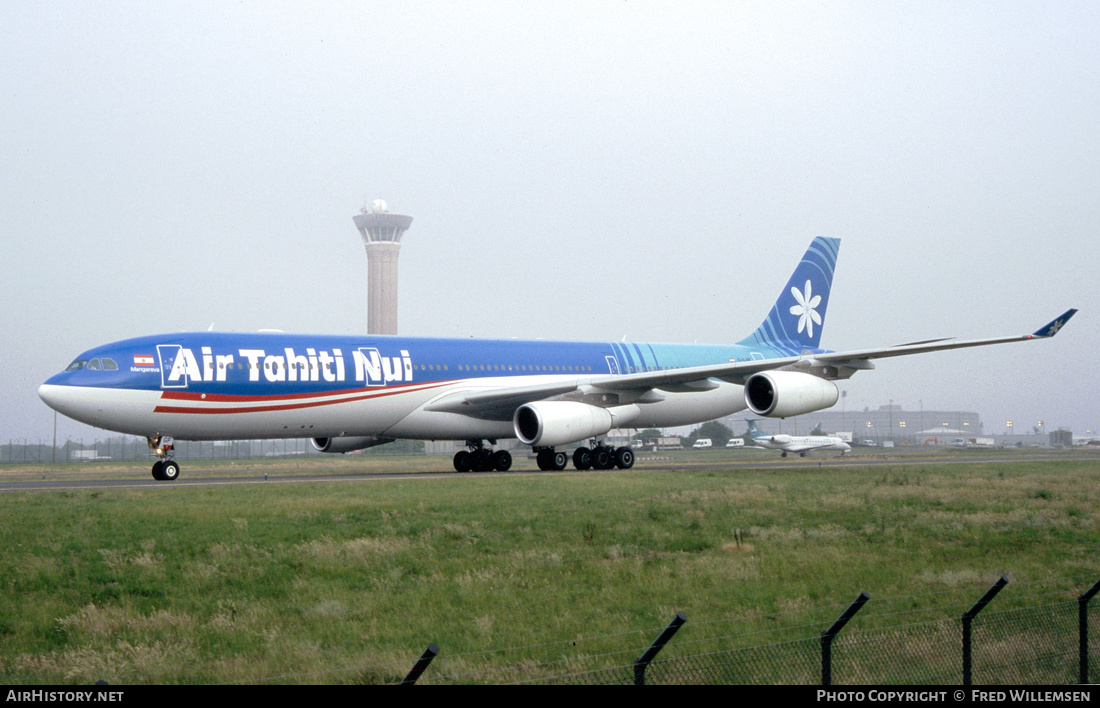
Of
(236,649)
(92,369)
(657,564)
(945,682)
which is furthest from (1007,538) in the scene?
(92,369)

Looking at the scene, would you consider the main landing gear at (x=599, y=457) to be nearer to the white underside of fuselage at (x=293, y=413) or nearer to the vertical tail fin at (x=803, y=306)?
the white underside of fuselage at (x=293, y=413)

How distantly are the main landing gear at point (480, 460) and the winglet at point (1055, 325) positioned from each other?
55.0ft

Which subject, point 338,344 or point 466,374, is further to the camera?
point 466,374

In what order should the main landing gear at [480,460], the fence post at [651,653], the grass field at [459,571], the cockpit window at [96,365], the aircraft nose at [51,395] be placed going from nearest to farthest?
the fence post at [651,653] < the grass field at [459,571] < the aircraft nose at [51,395] < the cockpit window at [96,365] < the main landing gear at [480,460]

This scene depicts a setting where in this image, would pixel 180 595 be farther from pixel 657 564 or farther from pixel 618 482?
pixel 618 482

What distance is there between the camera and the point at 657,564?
14375mm

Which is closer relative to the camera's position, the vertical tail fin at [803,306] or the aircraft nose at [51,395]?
the aircraft nose at [51,395]

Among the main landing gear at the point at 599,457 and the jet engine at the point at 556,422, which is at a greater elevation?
the jet engine at the point at 556,422

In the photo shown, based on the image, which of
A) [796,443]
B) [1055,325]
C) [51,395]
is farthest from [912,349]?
[796,443]

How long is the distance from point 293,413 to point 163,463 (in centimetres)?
358

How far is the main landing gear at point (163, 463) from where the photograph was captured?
27203mm

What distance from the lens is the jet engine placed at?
2997cm

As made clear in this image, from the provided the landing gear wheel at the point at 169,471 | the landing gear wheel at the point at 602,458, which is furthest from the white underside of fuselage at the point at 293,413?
the landing gear wheel at the point at 602,458

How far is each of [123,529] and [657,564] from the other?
8.49m
